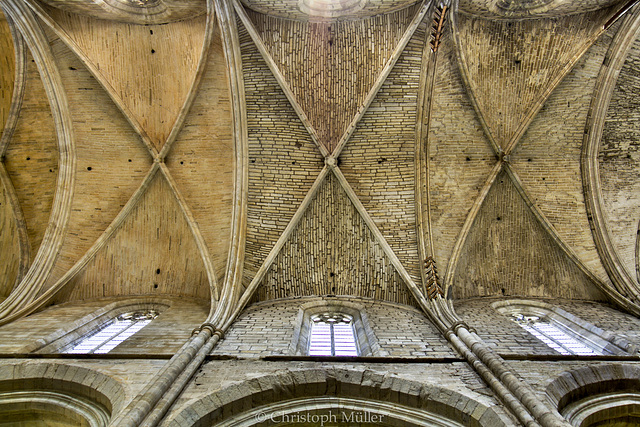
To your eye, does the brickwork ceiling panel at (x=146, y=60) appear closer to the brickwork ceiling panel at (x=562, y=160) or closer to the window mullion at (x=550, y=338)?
the brickwork ceiling panel at (x=562, y=160)

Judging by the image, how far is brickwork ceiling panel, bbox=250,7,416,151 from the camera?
29.3ft

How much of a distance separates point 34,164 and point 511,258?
10758 millimetres

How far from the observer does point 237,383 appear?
4906 mm

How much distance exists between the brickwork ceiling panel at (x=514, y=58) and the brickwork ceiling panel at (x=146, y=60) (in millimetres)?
5734

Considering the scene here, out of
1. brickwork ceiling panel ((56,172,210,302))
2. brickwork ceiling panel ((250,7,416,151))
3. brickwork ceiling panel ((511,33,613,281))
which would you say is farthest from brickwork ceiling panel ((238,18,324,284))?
brickwork ceiling panel ((511,33,613,281))

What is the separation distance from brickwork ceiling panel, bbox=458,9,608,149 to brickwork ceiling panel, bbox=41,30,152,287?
754cm

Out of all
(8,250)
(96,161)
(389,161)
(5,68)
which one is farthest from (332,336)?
(5,68)

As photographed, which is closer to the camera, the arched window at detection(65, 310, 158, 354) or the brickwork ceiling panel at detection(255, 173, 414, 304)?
the arched window at detection(65, 310, 158, 354)

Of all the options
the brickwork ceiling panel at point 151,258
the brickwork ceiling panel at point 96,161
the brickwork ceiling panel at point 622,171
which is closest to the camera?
the brickwork ceiling panel at point 151,258

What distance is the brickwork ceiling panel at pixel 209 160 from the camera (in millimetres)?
9414

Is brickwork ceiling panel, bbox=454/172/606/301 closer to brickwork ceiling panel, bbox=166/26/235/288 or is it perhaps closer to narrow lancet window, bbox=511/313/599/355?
narrow lancet window, bbox=511/313/599/355

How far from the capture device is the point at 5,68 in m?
9.00

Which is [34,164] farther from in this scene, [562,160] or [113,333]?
[562,160]

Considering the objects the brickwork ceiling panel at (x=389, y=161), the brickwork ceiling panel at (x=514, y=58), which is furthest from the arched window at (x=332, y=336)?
the brickwork ceiling panel at (x=514, y=58)
